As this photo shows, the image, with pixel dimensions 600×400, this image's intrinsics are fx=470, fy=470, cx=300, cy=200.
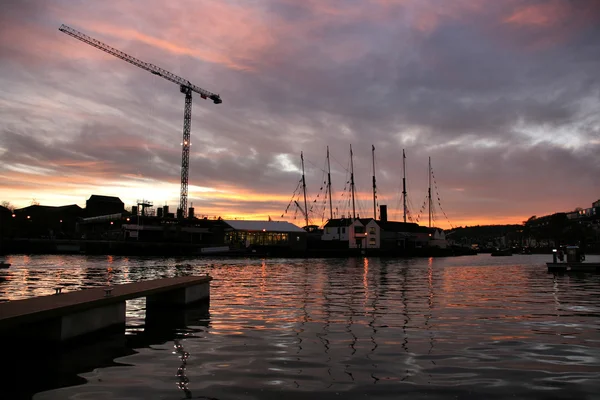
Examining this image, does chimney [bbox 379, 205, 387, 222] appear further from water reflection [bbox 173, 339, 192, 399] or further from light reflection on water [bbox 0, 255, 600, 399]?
water reflection [bbox 173, 339, 192, 399]

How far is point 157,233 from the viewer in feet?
517

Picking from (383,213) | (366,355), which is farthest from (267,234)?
(366,355)

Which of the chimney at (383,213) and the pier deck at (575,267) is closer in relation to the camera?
the pier deck at (575,267)

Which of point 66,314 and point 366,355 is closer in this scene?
point 366,355

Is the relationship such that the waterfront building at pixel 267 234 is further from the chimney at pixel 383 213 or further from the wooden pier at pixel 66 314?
the wooden pier at pixel 66 314

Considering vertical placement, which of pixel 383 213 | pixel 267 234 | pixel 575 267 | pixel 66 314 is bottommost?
pixel 575 267

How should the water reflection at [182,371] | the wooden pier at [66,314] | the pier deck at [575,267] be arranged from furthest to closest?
the pier deck at [575,267] < the wooden pier at [66,314] < the water reflection at [182,371]

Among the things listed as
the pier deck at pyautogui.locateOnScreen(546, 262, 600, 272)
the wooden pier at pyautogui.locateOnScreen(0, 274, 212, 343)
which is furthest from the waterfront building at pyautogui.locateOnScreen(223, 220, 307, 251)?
the wooden pier at pyautogui.locateOnScreen(0, 274, 212, 343)

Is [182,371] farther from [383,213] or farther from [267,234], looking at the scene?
[383,213]

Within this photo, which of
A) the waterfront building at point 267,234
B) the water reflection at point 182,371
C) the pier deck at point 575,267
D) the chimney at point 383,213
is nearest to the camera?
the water reflection at point 182,371

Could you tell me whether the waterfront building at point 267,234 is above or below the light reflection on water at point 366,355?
above

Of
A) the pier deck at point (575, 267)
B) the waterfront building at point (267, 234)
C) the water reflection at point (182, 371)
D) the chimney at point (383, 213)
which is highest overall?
the chimney at point (383, 213)

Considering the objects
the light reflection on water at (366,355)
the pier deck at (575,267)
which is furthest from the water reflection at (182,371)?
the pier deck at (575,267)

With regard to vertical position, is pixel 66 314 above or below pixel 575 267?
above
